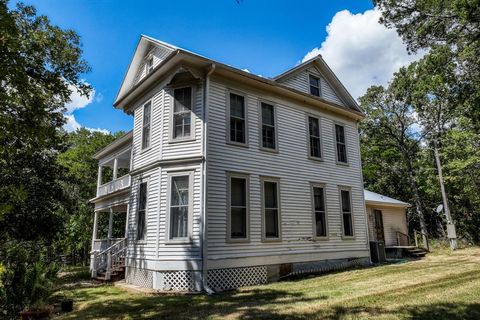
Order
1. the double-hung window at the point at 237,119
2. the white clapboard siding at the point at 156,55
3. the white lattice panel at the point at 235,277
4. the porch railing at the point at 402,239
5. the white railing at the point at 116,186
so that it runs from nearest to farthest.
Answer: the white lattice panel at the point at 235,277
the double-hung window at the point at 237,119
the white clapboard siding at the point at 156,55
the white railing at the point at 116,186
the porch railing at the point at 402,239

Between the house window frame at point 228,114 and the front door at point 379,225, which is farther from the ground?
the house window frame at point 228,114

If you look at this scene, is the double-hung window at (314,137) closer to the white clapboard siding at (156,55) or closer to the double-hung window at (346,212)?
the double-hung window at (346,212)

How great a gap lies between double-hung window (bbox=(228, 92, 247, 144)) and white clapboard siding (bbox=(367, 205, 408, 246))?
10956mm

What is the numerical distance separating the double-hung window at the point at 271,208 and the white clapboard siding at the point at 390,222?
9.41 meters

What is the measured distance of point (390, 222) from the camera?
2033cm

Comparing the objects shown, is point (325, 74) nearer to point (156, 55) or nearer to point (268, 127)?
point (268, 127)

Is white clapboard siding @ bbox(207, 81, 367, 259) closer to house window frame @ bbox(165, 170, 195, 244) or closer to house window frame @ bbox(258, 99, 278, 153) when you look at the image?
house window frame @ bbox(258, 99, 278, 153)

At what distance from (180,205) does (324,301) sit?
5152mm

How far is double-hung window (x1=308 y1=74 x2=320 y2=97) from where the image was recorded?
14590mm

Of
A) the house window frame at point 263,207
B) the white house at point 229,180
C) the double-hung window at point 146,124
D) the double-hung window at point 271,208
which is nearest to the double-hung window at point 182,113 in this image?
the white house at point 229,180

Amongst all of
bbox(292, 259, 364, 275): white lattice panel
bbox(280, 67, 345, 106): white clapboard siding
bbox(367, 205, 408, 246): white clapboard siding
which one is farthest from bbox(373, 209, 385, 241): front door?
bbox(280, 67, 345, 106): white clapboard siding

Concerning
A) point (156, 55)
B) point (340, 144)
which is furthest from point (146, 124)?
point (340, 144)

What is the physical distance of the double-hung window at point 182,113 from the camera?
35.6 feet

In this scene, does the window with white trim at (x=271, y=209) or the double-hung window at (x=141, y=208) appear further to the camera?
the double-hung window at (x=141, y=208)
